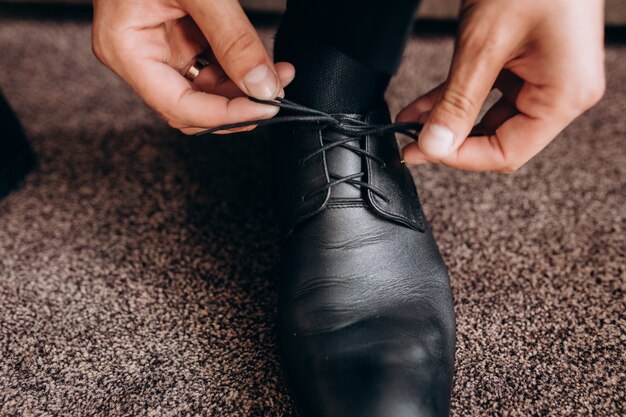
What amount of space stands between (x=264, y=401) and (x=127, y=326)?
0.62 ft

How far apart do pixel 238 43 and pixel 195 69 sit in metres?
0.15

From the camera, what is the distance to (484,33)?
478mm

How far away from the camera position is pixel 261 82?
1.82 ft

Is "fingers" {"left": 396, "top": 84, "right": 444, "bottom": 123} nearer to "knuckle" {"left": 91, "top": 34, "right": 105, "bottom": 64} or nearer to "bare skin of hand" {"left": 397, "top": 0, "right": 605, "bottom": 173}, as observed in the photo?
"bare skin of hand" {"left": 397, "top": 0, "right": 605, "bottom": 173}

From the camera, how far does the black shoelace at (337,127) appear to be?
601 millimetres

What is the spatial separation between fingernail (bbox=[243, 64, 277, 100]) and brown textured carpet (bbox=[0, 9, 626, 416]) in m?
0.23

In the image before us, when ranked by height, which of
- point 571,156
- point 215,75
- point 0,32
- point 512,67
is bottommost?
point 0,32

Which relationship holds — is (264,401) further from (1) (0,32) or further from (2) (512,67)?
(1) (0,32)

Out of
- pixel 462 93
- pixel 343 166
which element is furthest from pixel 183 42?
pixel 462 93

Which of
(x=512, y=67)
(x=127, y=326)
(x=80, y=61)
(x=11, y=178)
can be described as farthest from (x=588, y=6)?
(x=80, y=61)

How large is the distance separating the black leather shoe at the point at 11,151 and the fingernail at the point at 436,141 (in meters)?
0.61

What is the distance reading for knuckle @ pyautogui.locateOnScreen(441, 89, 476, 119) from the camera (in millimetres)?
503

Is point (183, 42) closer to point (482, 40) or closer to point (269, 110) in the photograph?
point (269, 110)

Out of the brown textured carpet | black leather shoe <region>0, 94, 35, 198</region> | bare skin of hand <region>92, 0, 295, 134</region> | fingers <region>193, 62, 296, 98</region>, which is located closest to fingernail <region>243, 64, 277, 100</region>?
bare skin of hand <region>92, 0, 295, 134</region>
